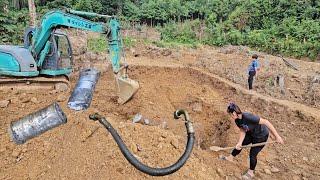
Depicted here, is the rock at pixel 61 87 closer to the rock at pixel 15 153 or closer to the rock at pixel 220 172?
the rock at pixel 15 153

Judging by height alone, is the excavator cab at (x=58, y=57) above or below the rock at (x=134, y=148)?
above

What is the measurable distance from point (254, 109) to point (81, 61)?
311 inches

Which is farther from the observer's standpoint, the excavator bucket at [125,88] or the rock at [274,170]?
the excavator bucket at [125,88]

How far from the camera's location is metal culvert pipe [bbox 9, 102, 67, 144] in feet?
18.1

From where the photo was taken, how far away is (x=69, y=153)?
5152mm

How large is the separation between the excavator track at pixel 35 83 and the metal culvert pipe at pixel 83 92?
1.73 feet

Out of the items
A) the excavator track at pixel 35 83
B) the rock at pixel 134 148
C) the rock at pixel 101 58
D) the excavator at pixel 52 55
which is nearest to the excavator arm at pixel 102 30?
the excavator at pixel 52 55

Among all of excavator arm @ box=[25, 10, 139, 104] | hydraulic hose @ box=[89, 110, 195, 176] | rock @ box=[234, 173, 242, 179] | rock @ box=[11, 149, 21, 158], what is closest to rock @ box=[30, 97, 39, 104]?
excavator arm @ box=[25, 10, 139, 104]

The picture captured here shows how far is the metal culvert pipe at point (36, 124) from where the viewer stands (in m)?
5.52

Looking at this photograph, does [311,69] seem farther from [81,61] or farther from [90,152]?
[90,152]

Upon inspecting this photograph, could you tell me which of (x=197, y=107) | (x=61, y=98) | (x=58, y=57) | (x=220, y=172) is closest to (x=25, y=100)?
(x=61, y=98)

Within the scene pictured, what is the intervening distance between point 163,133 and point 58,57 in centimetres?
417

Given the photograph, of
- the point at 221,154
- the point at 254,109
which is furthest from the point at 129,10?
the point at 221,154

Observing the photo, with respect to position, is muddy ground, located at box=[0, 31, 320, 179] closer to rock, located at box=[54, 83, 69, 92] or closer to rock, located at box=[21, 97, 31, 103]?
rock, located at box=[21, 97, 31, 103]
